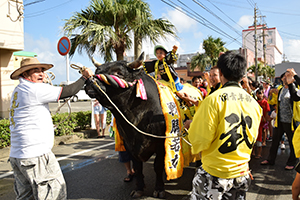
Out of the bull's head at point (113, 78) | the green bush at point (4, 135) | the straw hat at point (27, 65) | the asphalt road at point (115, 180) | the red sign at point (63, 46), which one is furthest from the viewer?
the red sign at point (63, 46)

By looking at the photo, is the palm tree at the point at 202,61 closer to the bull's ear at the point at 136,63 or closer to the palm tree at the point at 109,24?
the palm tree at the point at 109,24

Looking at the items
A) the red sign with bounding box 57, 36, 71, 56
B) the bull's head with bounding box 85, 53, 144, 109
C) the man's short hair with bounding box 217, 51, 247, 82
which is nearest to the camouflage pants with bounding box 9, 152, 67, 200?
the bull's head with bounding box 85, 53, 144, 109

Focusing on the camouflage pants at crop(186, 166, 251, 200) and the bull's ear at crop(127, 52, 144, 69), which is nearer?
the camouflage pants at crop(186, 166, 251, 200)

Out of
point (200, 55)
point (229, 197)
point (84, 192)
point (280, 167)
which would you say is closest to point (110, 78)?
point (229, 197)

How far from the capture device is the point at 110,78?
291 centimetres

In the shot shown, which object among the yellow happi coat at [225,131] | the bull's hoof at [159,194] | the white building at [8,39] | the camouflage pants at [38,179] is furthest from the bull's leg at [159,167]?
the white building at [8,39]

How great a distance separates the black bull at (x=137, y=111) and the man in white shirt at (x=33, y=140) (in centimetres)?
67

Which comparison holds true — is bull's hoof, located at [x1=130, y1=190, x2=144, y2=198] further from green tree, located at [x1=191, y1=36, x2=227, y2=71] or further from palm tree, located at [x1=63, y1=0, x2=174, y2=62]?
green tree, located at [x1=191, y1=36, x2=227, y2=71]

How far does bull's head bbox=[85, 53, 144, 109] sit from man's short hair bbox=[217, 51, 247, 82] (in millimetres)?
1403

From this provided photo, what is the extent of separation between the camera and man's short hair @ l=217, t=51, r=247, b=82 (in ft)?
6.35

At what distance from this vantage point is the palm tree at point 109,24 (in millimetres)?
9047

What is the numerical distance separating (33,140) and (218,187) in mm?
1969

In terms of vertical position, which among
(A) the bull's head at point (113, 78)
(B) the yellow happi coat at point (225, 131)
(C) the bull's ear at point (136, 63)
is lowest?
(B) the yellow happi coat at point (225, 131)

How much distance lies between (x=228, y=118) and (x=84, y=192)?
3.10 metres
